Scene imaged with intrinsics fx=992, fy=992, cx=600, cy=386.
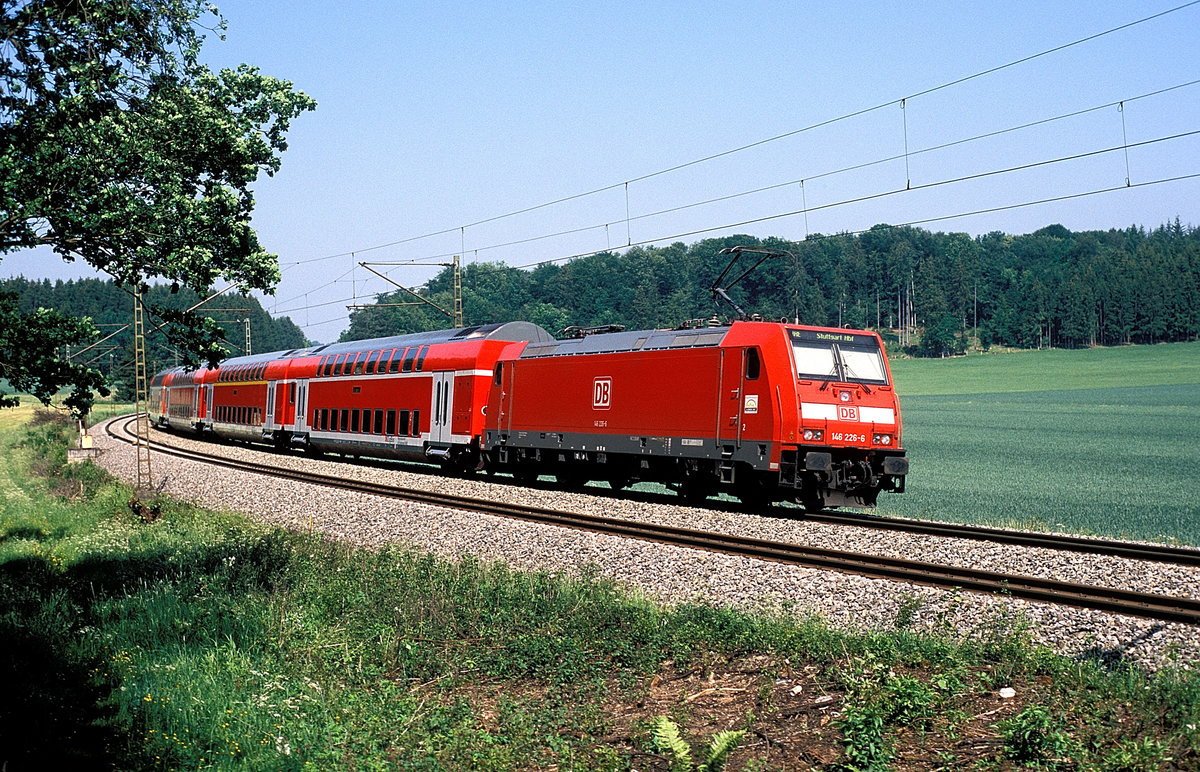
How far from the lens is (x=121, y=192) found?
38.4 feet

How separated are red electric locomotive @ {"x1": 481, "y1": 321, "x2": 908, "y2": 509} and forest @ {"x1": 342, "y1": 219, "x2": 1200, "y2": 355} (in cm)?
6424

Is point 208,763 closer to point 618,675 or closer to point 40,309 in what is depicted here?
point 618,675

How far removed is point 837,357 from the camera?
1922cm

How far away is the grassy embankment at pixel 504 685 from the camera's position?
6.77 m

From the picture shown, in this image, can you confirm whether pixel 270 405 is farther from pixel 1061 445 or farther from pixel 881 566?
pixel 1061 445

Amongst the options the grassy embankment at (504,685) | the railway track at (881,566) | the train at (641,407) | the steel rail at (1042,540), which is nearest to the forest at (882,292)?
the train at (641,407)

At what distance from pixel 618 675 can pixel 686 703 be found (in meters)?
0.95

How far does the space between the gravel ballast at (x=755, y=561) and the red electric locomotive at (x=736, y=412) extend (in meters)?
0.95

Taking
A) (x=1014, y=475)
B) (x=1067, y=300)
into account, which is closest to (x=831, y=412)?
(x=1014, y=475)

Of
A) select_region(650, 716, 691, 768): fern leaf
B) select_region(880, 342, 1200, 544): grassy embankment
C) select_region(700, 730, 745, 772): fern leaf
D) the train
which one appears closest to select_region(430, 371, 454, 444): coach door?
the train

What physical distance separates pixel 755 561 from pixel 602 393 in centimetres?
985

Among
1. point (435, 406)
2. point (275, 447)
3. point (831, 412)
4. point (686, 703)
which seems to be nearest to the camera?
point (686, 703)

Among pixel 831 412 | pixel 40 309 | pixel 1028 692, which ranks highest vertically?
pixel 40 309

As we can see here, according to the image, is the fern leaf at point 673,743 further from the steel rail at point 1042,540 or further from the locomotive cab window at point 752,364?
the locomotive cab window at point 752,364
